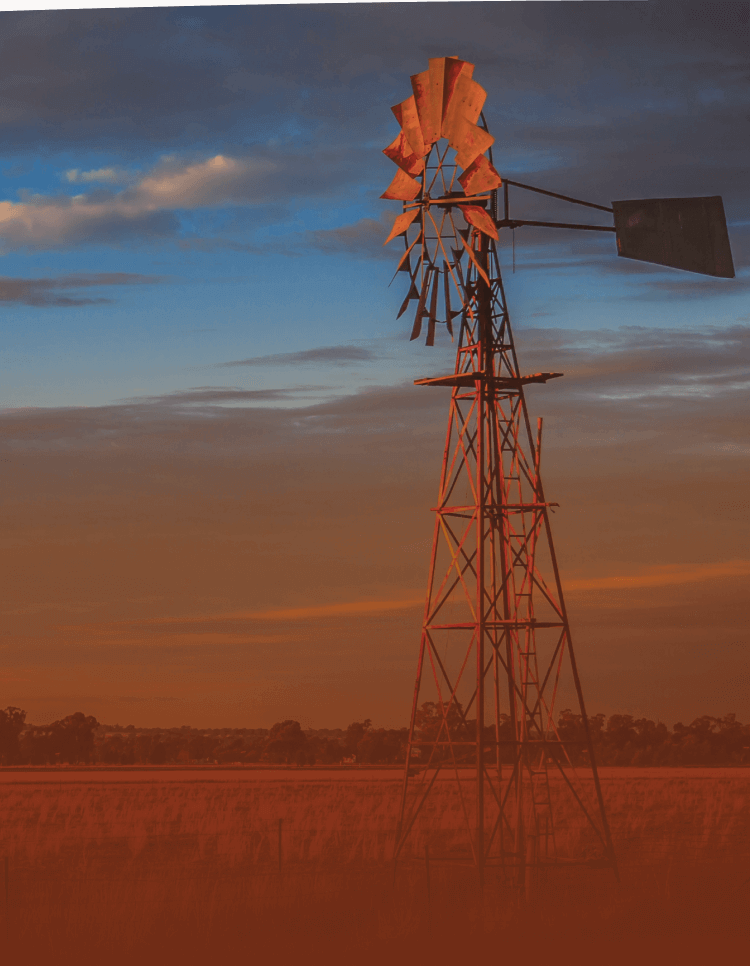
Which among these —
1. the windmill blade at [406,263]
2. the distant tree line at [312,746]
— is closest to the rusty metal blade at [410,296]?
the windmill blade at [406,263]

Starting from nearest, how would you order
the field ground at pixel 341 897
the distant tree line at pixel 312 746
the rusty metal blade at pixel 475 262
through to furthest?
1. the field ground at pixel 341 897
2. the rusty metal blade at pixel 475 262
3. the distant tree line at pixel 312 746

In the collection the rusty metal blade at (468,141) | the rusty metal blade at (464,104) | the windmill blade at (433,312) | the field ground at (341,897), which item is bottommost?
the field ground at (341,897)

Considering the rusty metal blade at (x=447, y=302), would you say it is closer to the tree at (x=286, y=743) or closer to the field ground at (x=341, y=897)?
the field ground at (x=341, y=897)

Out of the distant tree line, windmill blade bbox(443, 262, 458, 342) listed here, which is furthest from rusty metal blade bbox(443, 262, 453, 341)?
the distant tree line

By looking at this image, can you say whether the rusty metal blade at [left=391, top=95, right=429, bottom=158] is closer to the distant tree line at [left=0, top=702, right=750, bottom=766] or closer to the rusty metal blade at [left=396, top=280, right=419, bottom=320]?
the rusty metal blade at [left=396, top=280, right=419, bottom=320]

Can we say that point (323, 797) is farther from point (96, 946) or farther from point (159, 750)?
point (159, 750)

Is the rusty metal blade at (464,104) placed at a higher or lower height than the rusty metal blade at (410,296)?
higher

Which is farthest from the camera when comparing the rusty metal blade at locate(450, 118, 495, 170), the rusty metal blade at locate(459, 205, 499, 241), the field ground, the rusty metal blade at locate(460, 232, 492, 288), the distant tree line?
the distant tree line

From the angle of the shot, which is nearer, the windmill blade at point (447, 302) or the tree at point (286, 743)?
the windmill blade at point (447, 302)

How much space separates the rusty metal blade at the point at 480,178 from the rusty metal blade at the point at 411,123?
87 centimetres

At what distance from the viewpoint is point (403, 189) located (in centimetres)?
2219

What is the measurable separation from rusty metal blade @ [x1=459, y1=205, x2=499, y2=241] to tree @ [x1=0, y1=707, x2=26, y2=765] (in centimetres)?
9182

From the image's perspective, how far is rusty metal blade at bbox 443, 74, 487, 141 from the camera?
69.7 feet

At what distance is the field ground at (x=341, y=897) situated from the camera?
18.2 metres
